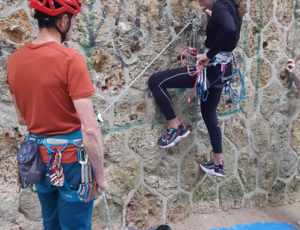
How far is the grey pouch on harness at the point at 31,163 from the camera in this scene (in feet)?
5.11

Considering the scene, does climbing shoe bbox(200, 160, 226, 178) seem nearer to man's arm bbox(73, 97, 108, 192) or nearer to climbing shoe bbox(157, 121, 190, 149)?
climbing shoe bbox(157, 121, 190, 149)

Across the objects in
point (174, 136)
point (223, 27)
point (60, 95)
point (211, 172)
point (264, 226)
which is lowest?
point (264, 226)

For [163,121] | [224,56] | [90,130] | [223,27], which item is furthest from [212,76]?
[90,130]

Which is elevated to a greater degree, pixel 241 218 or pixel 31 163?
pixel 31 163

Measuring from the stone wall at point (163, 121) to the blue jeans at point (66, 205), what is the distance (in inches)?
23.4

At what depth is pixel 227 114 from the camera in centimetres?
332

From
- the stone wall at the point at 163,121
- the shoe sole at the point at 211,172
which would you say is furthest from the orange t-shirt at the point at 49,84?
the shoe sole at the point at 211,172

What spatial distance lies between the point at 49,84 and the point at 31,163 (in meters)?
0.42

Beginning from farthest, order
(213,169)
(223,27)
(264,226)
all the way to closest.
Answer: (264,226) → (213,169) → (223,27)

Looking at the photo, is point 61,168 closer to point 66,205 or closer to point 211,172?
point 66,205

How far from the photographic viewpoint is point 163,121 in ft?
9.34

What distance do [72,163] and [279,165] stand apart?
2.98 meters

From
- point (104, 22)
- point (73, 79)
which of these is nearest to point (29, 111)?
point (73, 79)

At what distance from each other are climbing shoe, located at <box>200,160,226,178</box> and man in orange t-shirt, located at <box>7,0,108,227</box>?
159 cm
